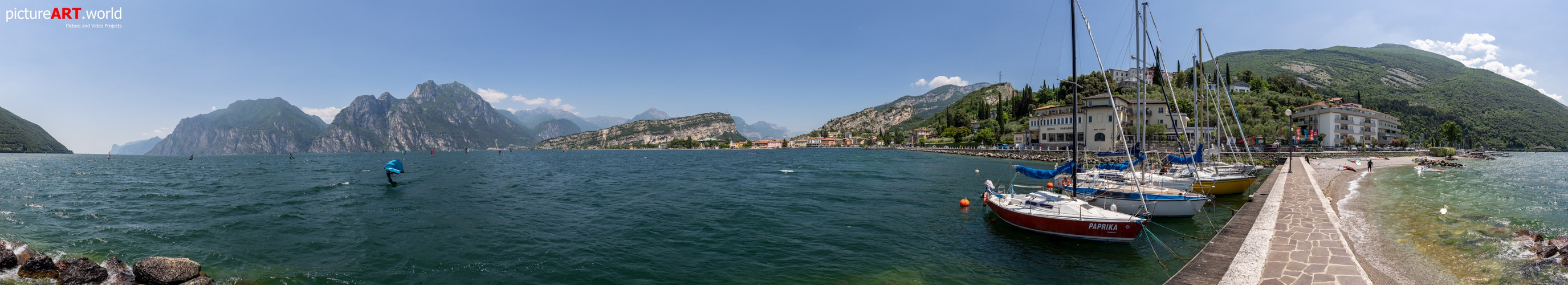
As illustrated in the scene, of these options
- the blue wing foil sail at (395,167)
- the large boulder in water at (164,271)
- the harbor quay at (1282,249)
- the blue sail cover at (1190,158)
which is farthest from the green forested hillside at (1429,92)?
the large boulder in water at (164,271)

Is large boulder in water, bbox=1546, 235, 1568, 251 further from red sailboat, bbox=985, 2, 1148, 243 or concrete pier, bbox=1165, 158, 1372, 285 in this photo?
red sailboat, bbox=985, 2, 1148, 243

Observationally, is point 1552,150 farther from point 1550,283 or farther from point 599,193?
point 599,193

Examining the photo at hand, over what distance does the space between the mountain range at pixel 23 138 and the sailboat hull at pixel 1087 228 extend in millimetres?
197979

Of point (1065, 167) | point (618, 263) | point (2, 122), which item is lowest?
point (618, 263)

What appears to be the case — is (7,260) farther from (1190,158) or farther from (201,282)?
(1190,158)

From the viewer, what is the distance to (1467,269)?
928 cm

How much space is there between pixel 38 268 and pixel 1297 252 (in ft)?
85.3

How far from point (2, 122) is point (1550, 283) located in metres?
226

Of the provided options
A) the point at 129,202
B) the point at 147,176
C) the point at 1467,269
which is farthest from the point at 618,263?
the point at 147,176

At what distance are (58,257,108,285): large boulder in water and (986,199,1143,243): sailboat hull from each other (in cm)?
2167

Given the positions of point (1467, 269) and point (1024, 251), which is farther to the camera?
point (1024, 251)

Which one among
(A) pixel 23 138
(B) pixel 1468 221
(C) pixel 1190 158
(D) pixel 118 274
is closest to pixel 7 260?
(D) pixel 118 274

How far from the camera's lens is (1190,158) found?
79.3 feet

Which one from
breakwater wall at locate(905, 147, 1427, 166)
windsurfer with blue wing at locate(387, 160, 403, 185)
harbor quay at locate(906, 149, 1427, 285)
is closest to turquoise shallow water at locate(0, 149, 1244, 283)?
harbor quay at locate(906, 149, 1427, 285)
